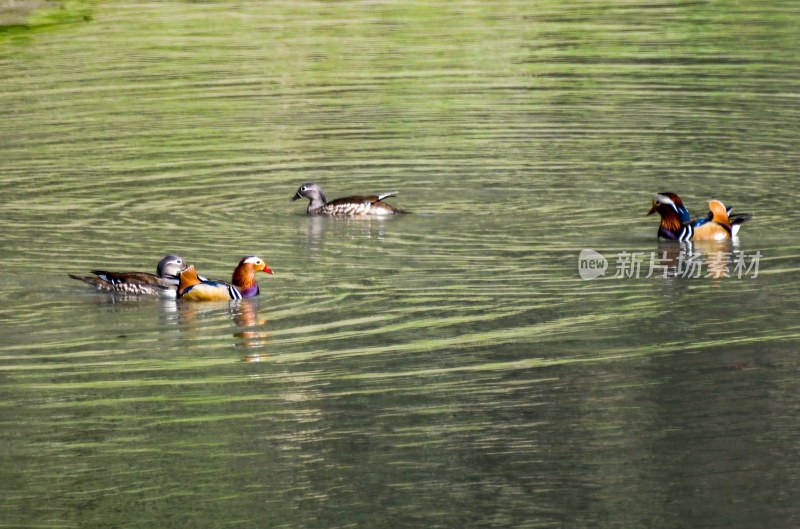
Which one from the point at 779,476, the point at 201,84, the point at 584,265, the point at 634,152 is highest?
the point at 201,84

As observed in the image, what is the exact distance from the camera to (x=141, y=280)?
1366cm

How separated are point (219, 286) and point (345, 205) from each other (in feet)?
14.6

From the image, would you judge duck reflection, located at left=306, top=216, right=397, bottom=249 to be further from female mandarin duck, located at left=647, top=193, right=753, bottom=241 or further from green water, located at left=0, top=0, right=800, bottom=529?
female mandarin duck, located at left=647, top=193, right=753, bottom=241

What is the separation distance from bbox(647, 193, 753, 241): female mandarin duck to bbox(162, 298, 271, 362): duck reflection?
14.1 feet

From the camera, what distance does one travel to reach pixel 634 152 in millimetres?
20734

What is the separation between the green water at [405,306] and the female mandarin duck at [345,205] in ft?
0.96

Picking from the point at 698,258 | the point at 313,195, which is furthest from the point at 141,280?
the point at 698,258

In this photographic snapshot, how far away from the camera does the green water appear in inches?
347

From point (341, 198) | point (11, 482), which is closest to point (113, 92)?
point (341, 198)

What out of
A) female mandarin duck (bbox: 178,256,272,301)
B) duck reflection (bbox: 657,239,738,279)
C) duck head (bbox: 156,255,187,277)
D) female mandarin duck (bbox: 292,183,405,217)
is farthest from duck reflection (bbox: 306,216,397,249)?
duck reflection (bbox: 657,239,738,279)

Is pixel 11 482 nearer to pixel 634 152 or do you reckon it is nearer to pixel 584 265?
pixel 584 265

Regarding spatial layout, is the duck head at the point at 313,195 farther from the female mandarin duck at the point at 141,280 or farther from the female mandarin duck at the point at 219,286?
the female mandarin duck at the point at 219,286

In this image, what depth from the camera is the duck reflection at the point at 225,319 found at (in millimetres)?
12055

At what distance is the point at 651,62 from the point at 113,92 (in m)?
9.05
